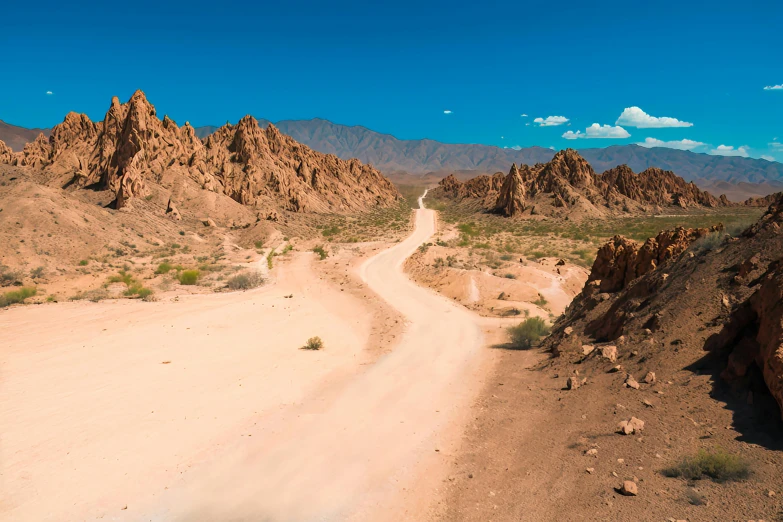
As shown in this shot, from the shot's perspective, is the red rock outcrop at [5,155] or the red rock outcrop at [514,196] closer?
the red rock outcrop at [5,155]

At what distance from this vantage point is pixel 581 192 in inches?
3059

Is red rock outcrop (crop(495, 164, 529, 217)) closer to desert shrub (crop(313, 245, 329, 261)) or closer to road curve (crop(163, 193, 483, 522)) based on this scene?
desert shrub (crop(313, 245, 329, 261))

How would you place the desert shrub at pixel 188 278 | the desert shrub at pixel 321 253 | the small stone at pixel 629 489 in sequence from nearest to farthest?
the small stone at pixel 629 489 → the desert shrub at pixel 188 278 → the desert shrub at pixel 321 253

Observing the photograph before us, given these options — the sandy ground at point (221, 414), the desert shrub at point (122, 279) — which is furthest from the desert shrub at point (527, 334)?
the desert shrub at point (122, 279)

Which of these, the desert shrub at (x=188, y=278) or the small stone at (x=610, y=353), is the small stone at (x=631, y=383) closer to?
the small stone at (x=610, y=353)

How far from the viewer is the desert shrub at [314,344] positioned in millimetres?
14383

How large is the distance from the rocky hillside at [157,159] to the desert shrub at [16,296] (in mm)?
22235

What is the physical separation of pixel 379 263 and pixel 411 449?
23.7 meters

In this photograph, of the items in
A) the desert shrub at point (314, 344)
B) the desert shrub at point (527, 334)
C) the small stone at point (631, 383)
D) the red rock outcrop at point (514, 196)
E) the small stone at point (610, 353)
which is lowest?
the desert shrub at point (314, 344)

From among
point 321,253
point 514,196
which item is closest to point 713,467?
point 321,253

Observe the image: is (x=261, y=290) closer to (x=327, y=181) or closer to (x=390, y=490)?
(x=390, y=490)

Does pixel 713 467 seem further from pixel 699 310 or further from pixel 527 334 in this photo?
pixel 527 334

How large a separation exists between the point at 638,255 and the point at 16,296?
24439 mm

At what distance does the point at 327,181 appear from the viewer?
259 ft
